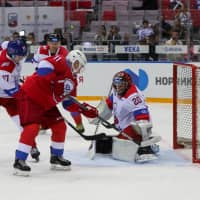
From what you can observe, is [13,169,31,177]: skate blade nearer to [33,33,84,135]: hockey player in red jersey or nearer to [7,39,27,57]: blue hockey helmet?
[7,39,27,57]: blue hockey helmet

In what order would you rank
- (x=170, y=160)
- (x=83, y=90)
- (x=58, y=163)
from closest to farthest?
1. (x=58, y=163)
2. (x=170, y=160)
3. (x=83, y=90)

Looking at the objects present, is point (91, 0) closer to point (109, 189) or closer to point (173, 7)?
point (173, 7)

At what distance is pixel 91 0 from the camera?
1434cm

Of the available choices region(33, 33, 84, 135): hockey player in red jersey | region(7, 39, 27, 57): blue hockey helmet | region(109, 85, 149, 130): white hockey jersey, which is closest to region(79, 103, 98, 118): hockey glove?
region(109, 85, 149, 130): white hockey jersey

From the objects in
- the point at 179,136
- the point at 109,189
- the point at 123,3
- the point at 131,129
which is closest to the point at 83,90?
the point at 123,3

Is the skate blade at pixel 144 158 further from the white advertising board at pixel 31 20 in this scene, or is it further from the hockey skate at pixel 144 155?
the white advertising board at pixel 31 20

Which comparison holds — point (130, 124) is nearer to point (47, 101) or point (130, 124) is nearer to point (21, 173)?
point (47, 101)

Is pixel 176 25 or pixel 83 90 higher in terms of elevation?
pixel 176 25

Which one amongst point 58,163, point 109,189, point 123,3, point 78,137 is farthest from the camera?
point 123,3

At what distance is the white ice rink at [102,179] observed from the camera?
4.76 meters

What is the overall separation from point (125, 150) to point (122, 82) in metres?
0.63

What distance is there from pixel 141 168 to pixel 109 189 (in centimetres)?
85

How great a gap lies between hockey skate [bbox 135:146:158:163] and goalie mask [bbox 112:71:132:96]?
57 centimetres

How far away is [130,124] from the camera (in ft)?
20.2
